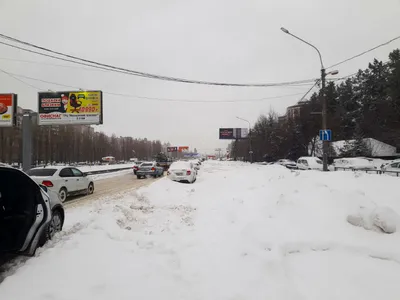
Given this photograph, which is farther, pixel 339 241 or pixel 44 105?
pixel 44 105

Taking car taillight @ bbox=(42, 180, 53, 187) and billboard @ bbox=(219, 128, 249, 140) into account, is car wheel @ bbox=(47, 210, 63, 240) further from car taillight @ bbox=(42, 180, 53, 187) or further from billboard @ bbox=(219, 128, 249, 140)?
billboard @ bbox=(219, 128, 249, 140)

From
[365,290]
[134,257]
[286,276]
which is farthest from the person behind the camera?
[134,257]

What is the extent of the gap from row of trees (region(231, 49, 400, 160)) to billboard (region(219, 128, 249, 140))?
26.4 ft

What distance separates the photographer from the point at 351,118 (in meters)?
58.0

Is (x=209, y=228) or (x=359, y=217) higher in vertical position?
(x=359, y=217)

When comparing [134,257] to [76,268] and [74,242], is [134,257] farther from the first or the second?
[74,242]

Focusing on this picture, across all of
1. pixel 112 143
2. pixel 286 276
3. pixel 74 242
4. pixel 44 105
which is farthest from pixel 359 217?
pixel 112 143

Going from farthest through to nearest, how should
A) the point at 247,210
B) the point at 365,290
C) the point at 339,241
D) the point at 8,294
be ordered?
1. the point at 247,210
2. the point at 339,241
3. the point at 365,290
4. the point at 8,294

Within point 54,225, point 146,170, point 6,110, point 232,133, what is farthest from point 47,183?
point 232,133

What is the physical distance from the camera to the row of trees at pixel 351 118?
131 ft

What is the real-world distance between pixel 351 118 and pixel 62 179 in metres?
61.9

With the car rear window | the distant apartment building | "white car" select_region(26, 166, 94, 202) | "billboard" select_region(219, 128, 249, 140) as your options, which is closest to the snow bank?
"white car" select_region(26, 166, 94, 202)

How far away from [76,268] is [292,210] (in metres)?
4.48

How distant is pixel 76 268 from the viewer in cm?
357
